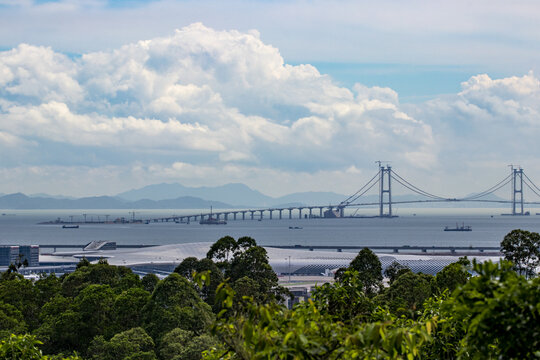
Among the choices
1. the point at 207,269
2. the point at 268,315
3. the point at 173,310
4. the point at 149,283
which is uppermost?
the point at 268,315

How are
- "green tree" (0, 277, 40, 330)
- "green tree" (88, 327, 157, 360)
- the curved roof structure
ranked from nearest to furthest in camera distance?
"green tree" (88, 327, 157, 360) → "green tree" (0, 277, 40, 330) → the curved roof structure

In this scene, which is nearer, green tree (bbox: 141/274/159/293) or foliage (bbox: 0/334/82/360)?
foliage (bbox: 0/334/82/360)

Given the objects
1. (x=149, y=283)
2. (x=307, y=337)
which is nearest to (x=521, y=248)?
(x=149, y=283)

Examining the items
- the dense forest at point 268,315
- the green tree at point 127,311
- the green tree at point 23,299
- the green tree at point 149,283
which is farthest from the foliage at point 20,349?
the green tree at point 149,283

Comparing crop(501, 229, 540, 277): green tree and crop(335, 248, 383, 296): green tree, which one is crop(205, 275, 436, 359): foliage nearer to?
crop(335, 248, 383, 296): green tree

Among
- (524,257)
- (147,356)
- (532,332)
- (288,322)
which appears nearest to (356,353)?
(288,322)

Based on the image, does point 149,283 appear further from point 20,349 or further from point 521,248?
point 20,349

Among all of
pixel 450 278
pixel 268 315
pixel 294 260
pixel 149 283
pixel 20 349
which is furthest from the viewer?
pixel 294 260

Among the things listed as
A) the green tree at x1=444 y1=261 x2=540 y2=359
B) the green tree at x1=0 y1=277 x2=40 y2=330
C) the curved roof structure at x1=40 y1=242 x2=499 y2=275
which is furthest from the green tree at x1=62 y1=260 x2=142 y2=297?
the curved roof structure at x1=40 y1=242 x2=499 y2=275

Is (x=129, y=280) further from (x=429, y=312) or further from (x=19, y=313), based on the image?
(x=429, y=312)

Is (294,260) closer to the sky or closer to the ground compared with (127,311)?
closer to the ground
